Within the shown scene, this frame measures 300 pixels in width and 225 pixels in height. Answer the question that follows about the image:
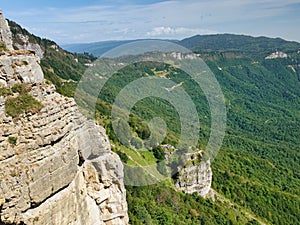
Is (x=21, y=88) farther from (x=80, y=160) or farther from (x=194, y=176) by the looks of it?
(x=194, y=176)

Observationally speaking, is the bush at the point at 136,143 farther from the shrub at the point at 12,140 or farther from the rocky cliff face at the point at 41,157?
the shrub at the point at 12,140

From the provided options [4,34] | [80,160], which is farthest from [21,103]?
[80,160]

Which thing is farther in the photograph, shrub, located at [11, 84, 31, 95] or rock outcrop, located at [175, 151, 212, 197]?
rock outcrop, located at [175, 151, 212, 197]

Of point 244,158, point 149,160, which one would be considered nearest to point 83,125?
point 149,160

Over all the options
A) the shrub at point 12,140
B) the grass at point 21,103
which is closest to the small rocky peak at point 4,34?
the grass at point 21,103

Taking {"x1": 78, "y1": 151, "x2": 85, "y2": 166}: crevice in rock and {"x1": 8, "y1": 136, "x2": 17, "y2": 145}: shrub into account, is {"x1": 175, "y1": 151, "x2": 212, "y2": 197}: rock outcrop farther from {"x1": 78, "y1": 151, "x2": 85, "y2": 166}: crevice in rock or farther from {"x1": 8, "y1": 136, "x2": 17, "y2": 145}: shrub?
{"x1": 8, "y1": 136, "x2": 17, "y2": 145}: shrub

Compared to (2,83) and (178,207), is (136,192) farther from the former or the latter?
(2,83)

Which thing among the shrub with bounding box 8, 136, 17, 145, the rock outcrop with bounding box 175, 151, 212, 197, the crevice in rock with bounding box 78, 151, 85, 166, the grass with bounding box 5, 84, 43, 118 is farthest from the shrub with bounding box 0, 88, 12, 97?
the rock outcrop with bounding box 175, 151, 212, 197

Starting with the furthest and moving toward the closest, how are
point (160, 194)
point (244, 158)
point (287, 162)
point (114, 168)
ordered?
point (287, 162) < point (244, 158) < point (160, 194) < point (114, 168)
